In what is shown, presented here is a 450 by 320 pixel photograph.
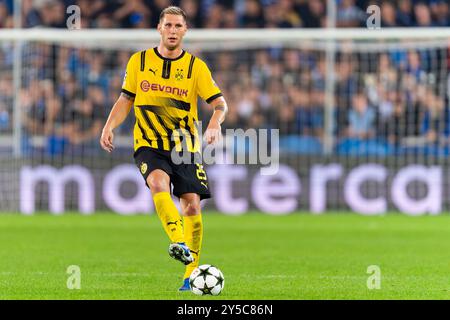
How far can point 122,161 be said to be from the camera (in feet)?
63.6

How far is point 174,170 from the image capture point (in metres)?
→ 9.02

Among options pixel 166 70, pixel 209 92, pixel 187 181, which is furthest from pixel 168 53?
pixel 187 181

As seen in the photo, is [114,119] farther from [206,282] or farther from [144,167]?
[206,282]

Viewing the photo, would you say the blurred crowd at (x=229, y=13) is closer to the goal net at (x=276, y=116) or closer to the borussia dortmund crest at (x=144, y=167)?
the goal net at (x=276, y=116)

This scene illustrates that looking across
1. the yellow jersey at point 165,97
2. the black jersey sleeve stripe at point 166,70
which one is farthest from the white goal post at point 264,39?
the black jersey sleeve stripe at point 166,70

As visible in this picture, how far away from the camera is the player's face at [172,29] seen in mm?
Result: 8930

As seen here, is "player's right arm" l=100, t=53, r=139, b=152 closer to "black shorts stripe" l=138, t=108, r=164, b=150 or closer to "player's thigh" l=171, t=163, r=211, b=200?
"black shorts stripe" l=138, t=108, r=164, b=150

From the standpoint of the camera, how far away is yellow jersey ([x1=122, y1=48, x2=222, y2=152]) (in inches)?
357

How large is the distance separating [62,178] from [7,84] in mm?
1991

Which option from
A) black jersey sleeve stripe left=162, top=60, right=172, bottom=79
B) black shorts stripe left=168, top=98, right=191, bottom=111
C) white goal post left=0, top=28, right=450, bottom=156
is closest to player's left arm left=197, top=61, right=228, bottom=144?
black shorts stripe left=168, top=98, right=191, bottom=111

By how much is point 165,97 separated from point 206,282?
1.57m

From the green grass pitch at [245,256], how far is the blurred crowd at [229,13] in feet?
14.7

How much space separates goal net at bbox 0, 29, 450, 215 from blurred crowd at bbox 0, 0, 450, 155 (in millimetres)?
23
